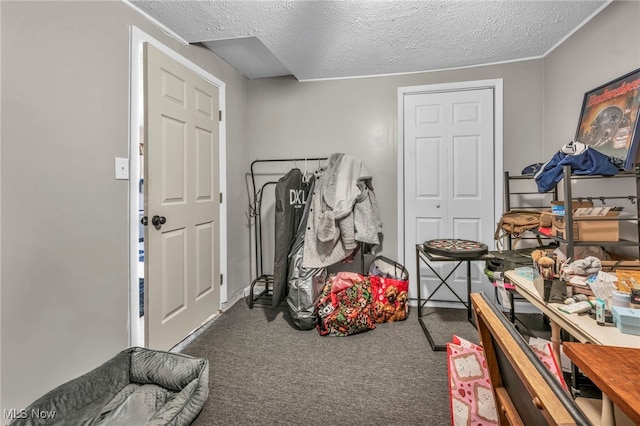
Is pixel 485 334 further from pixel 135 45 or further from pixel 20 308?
pixel 135 45

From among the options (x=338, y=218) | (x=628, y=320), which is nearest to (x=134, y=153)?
(x=338, y=218)

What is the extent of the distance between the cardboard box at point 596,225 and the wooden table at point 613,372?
3.18 feet

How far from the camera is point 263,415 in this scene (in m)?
1.52

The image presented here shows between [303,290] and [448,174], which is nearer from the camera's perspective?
[303,290]

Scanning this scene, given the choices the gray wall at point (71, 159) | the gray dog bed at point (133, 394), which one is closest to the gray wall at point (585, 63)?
the gray wall at point (71, 159)

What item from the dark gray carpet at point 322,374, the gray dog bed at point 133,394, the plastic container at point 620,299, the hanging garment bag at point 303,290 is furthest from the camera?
the hanging garment bag at point 303,290

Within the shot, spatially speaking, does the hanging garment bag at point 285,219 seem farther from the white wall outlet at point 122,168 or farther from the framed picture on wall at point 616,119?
the framed picture on wall at point 616,119

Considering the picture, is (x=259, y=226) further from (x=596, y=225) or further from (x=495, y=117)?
(x=596, y=225)

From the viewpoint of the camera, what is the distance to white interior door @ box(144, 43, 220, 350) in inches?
76.4

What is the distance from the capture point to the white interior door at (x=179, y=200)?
1.94 m

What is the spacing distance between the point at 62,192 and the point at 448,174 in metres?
2.95

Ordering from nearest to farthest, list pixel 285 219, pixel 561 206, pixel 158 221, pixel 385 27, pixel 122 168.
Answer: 1. pixel 561 206
2. pixel 122 168
3. pixel 158 221
4. pixel 385 27
5. pixel 285 219

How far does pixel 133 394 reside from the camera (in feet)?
5.34

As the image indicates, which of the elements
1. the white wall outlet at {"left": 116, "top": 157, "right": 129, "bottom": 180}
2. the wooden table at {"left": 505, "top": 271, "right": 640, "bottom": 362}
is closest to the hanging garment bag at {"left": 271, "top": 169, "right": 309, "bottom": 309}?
the white wall outlet at {"left": 116, "top": 157, "right": 129, "bottom": 180}
